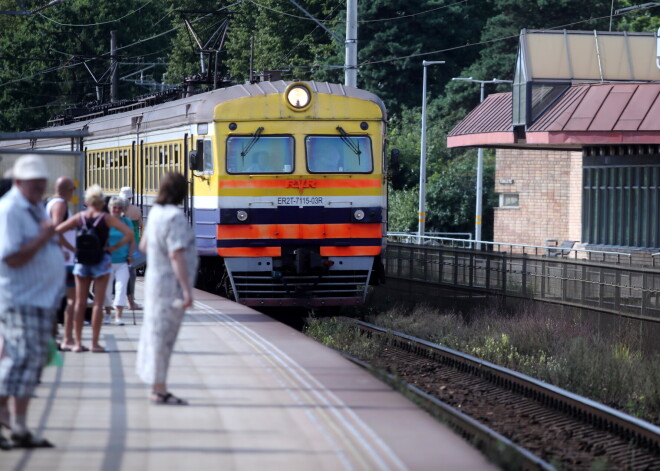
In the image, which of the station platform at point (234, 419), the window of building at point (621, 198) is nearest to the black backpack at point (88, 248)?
the station platform at point (234, 419)

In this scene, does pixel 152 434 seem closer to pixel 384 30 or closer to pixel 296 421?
pixel 296 421

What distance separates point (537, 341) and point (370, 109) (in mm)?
4014

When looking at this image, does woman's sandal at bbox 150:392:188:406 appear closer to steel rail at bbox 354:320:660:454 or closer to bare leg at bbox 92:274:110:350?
bare leg at bbox 92:274:110:350

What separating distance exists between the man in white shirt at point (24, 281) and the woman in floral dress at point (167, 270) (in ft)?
4.21

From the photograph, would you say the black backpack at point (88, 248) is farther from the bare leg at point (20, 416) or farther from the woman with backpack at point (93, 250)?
the bare leg at point (20, 416)

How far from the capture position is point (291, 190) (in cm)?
1761

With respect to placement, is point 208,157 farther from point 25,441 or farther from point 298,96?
point 25,441

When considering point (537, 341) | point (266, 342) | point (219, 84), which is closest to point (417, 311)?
point (537, 341)

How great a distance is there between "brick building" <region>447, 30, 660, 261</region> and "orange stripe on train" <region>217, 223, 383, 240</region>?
897 centimetres

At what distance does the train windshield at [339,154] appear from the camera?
1778cm

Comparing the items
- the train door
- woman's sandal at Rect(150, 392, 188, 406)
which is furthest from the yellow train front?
woman's sandal at Rect(150, 392, 188, 406)

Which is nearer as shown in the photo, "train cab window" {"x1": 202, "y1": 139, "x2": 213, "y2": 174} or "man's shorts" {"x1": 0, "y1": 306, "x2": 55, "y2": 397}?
"man's shorts" {"x1": 0, "y1": 306, "x2": 55, "y2": 397}

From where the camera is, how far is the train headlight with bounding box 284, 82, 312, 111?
699 inches

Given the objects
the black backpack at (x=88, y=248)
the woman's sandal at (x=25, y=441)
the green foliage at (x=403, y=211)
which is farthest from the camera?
the green foliage at (x=403, y=211)
